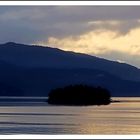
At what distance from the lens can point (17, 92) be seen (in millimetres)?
72562

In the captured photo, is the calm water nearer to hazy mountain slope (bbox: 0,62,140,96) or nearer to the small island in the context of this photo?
the small island

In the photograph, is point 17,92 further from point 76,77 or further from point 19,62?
Answer: point 76,77

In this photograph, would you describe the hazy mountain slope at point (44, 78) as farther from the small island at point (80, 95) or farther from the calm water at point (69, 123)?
→ the calm water at point (69, 123)

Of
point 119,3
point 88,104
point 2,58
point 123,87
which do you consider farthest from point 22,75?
point 119,3

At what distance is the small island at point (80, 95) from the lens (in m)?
46.1

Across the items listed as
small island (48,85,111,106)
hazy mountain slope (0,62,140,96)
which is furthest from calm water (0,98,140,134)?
hazy mountain slope (0,62,140,96)

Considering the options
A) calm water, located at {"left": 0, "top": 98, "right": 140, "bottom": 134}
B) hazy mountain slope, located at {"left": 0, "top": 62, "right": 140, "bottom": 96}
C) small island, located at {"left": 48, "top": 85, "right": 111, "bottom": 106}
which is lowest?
calm water, located at {"left": 0, "top": 98, "right": 140, "bottom": 134}

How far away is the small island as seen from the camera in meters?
46.1

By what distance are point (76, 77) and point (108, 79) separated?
5626mm

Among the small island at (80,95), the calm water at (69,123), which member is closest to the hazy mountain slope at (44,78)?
the small island at (80,95)

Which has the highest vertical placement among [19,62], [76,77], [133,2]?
[19,62]

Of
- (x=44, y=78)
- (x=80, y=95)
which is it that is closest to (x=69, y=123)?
(x=80, y=95)

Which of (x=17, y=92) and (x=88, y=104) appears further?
(x=17, y=92)

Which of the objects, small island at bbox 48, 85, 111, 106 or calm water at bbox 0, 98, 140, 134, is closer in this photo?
calm water at bbox 0, 98, 140, 134
